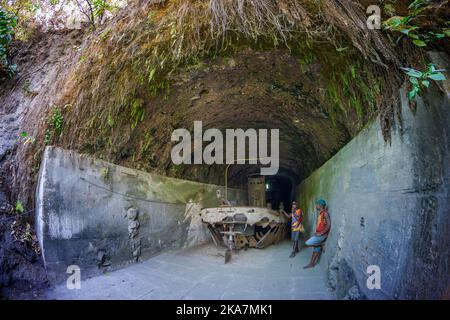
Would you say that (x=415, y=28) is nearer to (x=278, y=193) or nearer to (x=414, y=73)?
(x=414, y=73)

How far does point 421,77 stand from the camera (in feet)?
7.06

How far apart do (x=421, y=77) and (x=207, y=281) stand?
4499 mm

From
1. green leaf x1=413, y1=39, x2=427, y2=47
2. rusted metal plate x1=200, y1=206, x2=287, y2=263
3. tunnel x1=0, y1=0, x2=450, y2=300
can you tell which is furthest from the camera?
rusted metal plate x1=200, y1=206, x2=287, y2=263

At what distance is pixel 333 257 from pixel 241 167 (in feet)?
26.1

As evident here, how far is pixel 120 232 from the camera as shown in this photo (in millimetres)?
5461

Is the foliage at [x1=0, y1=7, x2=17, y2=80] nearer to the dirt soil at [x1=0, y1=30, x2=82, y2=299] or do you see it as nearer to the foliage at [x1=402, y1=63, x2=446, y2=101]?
the dirt soil at [x1=0, y1=30, x2=82, y2=299]

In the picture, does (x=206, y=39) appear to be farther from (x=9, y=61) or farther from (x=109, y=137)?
(x=9, y=61)

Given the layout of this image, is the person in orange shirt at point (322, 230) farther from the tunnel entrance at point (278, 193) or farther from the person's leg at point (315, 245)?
the tunnel entrance at point (278, 193)

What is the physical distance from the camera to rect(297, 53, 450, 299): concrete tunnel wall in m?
2.00

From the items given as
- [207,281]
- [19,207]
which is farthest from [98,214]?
[207,281]

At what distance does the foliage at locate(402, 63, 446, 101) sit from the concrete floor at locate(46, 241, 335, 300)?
3.18m

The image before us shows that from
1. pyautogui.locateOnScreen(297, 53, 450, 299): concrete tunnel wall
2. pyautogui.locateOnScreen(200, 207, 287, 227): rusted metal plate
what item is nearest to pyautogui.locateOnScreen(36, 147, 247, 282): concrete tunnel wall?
pyautogui.locateOnScreen(200, 207, 287, 227): rusted metal plate
